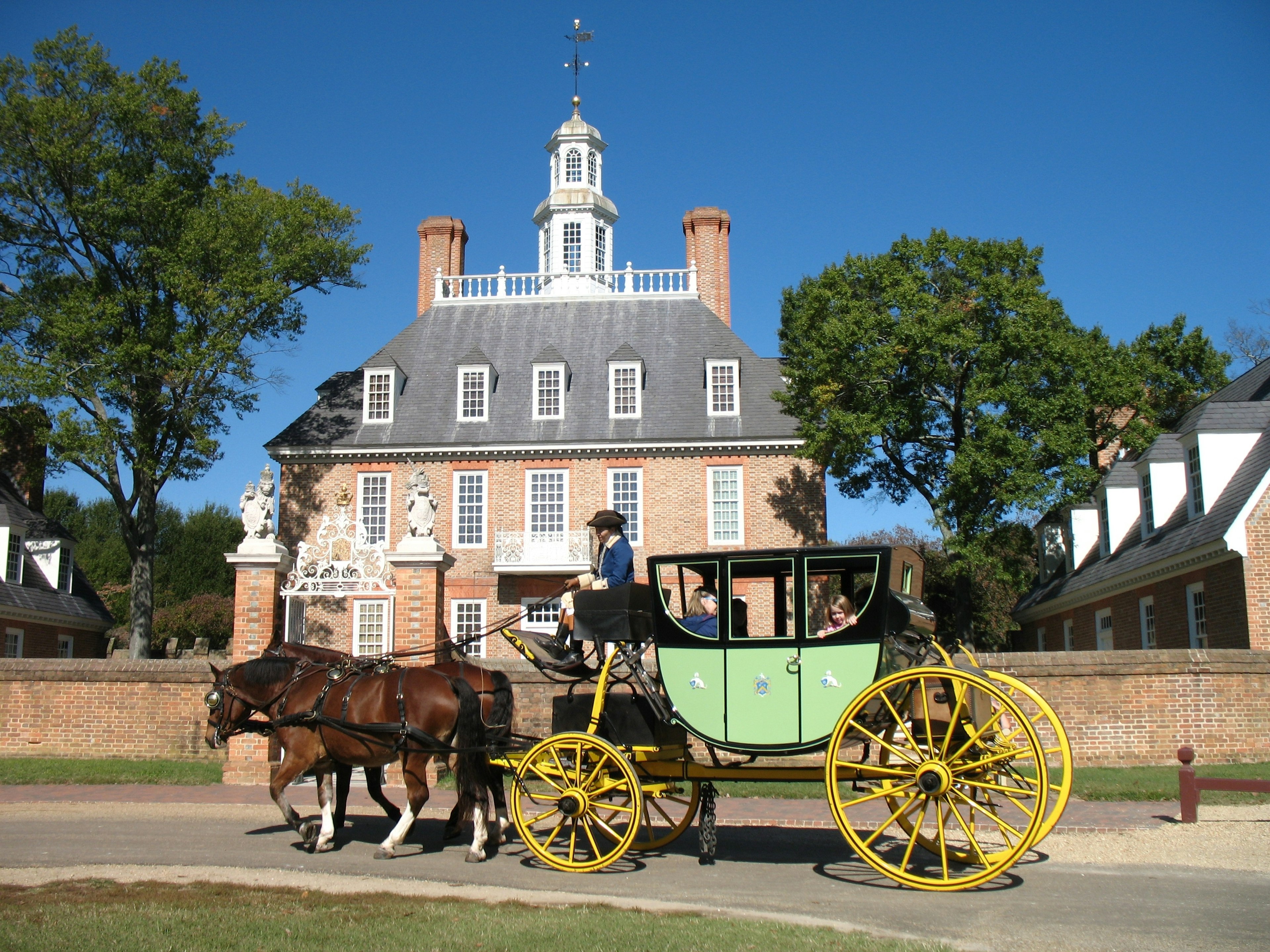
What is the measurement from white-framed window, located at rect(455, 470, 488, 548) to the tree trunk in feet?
25.3

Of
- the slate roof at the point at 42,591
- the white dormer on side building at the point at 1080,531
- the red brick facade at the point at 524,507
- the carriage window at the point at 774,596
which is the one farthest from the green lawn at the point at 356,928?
the white dormer on side building at the point at 1080,531

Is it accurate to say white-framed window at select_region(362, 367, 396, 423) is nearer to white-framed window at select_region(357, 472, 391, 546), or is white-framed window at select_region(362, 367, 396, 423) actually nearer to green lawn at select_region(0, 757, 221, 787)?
white-framed window at select_region(357, 472, 391, 546)

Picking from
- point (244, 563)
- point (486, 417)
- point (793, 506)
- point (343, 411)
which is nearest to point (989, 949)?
point (244, 563)

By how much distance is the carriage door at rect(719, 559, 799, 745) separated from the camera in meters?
8.41

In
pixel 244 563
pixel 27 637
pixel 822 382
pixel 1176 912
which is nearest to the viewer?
pixel 1176 912

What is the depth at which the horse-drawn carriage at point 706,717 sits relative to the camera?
26.1 feet

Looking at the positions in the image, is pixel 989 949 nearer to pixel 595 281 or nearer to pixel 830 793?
pixel 830 793

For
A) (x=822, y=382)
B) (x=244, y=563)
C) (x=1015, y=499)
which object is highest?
(x=822, y=382)

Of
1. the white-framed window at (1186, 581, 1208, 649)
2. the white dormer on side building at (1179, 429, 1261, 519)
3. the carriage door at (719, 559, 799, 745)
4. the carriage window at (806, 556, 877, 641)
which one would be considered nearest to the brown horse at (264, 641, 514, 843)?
the carriage door at (719, 559, 799, 745)

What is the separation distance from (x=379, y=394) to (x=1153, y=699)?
21777 mm

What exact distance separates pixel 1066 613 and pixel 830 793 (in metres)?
22.5

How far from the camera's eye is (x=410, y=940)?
650 centimetres

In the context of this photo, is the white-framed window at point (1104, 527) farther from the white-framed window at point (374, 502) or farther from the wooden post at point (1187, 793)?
the white-framed window at point (374, 502)

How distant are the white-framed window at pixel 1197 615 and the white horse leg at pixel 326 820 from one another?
1672 centimetres
